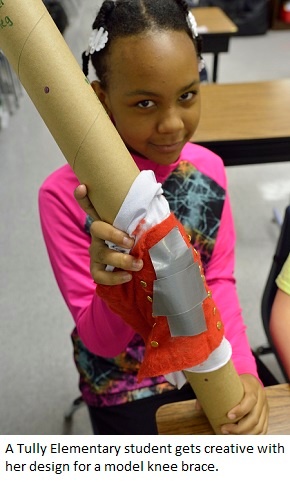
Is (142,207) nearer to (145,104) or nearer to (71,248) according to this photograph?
(145,104)

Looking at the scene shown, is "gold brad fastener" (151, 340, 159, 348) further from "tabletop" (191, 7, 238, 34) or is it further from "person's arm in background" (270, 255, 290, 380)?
"tabletop" (191, 7, 238, 34)

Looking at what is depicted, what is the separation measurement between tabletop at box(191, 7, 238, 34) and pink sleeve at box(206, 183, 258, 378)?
2071 mm

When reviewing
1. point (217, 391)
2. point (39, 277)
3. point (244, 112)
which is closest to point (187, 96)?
point (217, 391)

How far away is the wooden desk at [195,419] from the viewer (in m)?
0.57

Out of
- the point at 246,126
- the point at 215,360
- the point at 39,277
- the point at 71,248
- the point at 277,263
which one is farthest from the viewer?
the point at 39,277

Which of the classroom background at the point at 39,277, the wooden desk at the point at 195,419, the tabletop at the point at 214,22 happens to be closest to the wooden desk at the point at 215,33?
the tabletop at the point at 214,22

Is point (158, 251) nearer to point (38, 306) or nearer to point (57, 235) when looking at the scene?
point (57, 235)

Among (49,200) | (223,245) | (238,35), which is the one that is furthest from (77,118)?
(238,35)

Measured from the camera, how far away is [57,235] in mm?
745

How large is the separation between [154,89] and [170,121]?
0.05 metres

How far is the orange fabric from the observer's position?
0.44 m

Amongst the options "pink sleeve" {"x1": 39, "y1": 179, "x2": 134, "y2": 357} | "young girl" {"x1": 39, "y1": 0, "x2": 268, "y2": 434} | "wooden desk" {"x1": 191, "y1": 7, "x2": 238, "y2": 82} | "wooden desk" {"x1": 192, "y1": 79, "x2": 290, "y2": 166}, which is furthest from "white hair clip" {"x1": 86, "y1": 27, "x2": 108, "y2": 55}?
"wooden desk" {"x1": 191, "y1": 7, "x2": 238, "y2": 82}

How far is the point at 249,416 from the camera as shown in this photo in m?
0.55

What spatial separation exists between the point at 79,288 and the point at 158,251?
1.14 feet
